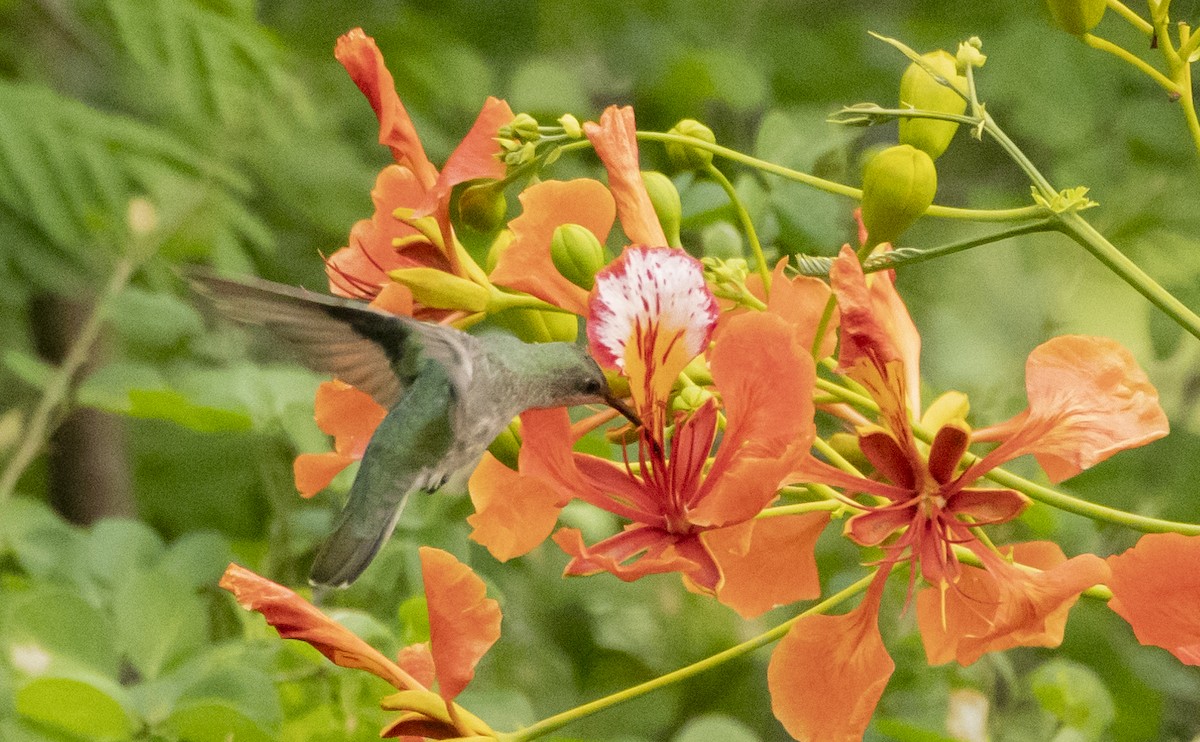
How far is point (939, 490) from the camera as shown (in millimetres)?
1050

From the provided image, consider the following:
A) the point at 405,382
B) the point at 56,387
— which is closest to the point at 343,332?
the point at 405,382

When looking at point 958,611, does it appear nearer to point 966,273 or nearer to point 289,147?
point 966,273

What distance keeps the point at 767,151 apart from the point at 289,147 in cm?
171

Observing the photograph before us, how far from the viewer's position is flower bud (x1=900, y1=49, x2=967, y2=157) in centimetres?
111

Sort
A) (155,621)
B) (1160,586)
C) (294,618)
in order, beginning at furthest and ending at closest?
(155,621) → (294,618) → (1160,586)

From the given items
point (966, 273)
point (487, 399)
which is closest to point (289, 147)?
point (966, 273)

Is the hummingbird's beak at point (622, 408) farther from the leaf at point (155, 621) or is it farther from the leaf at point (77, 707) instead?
the leaf at point (155, 621)

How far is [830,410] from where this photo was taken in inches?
44.1

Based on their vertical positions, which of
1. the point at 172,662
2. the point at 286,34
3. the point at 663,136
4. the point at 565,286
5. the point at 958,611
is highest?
the point at 286,34

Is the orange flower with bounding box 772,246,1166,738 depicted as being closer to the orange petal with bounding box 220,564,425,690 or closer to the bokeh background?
the bokeh background

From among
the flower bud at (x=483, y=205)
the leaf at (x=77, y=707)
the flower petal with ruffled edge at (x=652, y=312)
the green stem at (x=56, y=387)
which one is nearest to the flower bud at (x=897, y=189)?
the flower petal with ruffled edge at (x=652, y=312)

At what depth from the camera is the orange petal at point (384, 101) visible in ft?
3.82

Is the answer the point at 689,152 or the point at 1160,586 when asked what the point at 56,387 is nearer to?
the point at 689,152

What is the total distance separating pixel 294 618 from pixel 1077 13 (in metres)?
0.74
